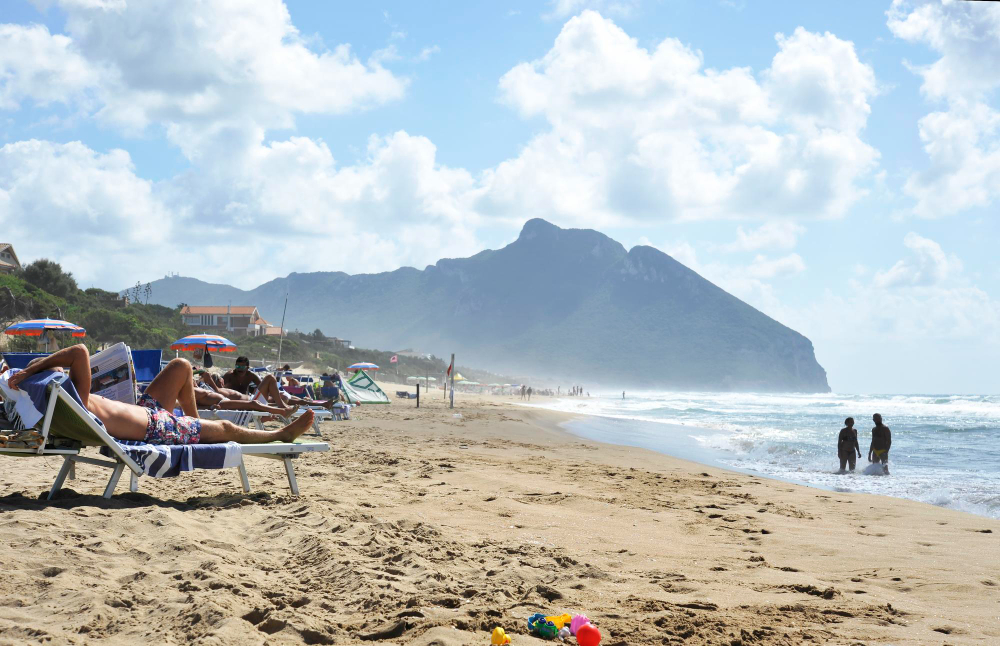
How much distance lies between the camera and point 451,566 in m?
3.42

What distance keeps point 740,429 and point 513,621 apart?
2020 cm

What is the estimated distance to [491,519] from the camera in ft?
15.4

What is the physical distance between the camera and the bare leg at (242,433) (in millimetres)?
4602

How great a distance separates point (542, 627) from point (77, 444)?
3.03 meters

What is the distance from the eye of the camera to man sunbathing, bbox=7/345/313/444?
386 cm

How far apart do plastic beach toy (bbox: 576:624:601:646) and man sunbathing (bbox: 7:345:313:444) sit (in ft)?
9.03

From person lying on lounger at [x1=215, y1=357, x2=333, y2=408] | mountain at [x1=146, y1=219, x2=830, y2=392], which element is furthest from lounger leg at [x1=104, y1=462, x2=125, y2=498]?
mountain at [x1=146, y1=219, x2=830, y2=392]

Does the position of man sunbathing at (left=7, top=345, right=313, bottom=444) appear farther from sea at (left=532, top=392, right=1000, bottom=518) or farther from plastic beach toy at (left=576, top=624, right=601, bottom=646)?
sea at (left=532, top=392, right=1000, bottom=518)

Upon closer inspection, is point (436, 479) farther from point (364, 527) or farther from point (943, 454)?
point (943, 454)

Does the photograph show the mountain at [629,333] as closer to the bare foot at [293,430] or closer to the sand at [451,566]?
the sand at [451,566]

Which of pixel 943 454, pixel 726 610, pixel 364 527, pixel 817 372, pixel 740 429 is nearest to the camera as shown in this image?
pixel 726 610

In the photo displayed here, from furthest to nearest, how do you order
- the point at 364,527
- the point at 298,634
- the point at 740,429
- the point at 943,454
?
the point at 740,429, the point at 943,454, the point at 364,527, the point at 298,634

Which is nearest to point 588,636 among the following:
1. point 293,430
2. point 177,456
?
point 177,456

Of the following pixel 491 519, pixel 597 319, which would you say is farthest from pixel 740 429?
pixel 597 319
